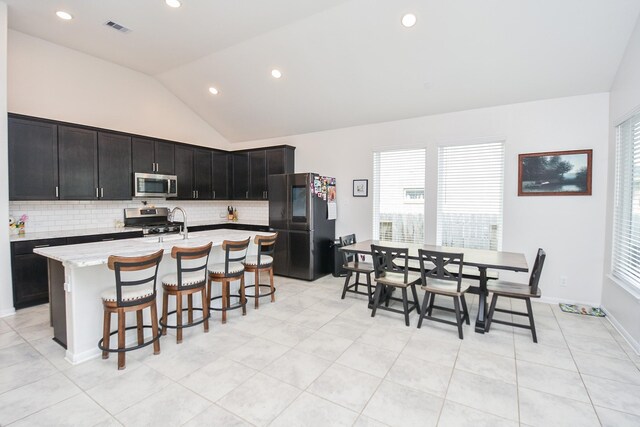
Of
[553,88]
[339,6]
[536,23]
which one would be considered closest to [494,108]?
[553,88]

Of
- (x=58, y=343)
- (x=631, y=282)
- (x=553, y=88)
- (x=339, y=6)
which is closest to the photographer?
(x=58, y=343)

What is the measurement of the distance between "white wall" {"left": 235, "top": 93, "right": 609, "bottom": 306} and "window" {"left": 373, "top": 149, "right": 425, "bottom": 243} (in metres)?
0.17

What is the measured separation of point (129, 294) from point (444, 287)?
3.02 metres

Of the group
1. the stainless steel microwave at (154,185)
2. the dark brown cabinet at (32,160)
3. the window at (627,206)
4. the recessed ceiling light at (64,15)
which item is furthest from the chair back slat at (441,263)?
the recessed ceiling light at (64,15)

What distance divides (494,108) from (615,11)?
5.05 ft

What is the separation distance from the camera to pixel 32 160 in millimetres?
4004

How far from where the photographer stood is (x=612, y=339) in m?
3.07

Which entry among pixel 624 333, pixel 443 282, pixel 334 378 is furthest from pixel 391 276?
pixel 624 333

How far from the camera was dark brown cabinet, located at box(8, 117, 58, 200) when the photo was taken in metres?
3.85

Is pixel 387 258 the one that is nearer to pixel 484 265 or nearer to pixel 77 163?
pixel 484 265

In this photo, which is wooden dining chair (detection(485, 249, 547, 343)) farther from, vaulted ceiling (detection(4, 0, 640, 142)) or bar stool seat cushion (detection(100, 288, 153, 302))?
bar stool seat cushion (detection(100, 288, 153, 302))

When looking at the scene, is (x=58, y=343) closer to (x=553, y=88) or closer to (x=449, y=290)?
(x=449, y=290)

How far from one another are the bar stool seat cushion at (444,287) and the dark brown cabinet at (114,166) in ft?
15.6

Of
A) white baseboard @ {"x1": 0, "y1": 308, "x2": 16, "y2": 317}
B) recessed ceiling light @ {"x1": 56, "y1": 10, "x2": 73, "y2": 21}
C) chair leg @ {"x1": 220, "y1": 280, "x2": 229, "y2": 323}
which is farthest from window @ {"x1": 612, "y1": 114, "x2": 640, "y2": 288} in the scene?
white baseboard @ {"x1": 0, "y1": 308, "x2": 16, "y2": 317}
